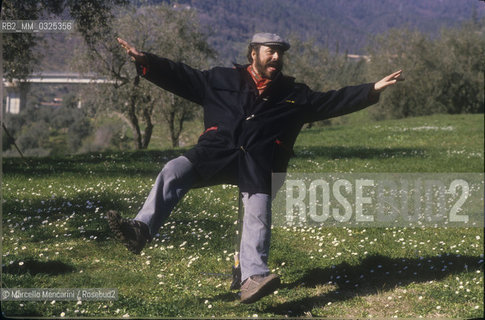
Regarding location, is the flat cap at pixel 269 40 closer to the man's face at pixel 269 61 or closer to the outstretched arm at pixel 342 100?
the man's face at pixel 269 61

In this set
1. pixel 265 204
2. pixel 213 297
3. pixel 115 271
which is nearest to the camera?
pixel 265 204

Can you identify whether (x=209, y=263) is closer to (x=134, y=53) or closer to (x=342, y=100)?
(x=342, y=100)

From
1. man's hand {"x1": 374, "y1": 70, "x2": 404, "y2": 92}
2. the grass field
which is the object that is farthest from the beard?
the grass field

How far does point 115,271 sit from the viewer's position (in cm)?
686

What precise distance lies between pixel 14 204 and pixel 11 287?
196 inches

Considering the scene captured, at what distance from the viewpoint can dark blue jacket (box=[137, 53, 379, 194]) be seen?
19.2 ft

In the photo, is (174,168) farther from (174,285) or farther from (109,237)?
(109,237)

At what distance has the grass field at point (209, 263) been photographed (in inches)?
232

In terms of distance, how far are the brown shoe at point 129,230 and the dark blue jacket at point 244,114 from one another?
0.86 metres

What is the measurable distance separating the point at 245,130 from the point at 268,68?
74 cm

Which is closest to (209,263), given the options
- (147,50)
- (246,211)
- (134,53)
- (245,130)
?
(246,211)

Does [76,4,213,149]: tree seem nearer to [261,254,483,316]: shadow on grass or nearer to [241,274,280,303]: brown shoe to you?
[261,254,483,316]: shadow on grass

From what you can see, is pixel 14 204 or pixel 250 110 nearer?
pixel 250 110

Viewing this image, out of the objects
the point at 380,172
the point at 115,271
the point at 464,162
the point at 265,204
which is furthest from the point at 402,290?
the point at 464,162
